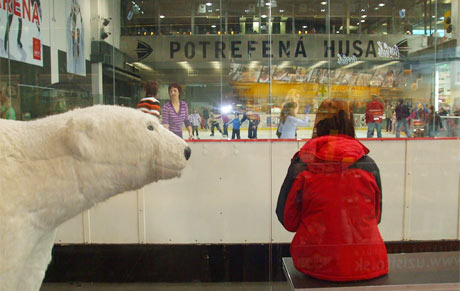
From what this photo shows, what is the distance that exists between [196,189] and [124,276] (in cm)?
72

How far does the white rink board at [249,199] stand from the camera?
2.50 metres

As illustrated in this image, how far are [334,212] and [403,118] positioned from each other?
62.8 inches

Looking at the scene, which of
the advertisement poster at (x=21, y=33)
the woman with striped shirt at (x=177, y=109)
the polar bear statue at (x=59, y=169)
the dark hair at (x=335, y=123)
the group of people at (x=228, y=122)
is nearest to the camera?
the polar bear statue at (x=59, y=169)

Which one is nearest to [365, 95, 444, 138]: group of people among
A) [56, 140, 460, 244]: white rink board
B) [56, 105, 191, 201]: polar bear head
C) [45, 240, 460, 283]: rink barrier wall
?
[56, 140, 460, 244]: white rink board

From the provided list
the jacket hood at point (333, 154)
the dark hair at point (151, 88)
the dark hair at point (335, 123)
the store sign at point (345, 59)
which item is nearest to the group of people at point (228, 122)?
the dark hair at point (151, 88)

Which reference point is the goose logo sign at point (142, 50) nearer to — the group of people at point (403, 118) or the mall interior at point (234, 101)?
the mall interior at point (234, 101)

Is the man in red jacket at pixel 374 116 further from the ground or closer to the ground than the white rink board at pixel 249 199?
further from the ground

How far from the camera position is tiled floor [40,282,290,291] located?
7.59 ft

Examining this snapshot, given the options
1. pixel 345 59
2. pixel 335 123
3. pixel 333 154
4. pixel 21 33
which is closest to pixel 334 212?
pixel 333 154

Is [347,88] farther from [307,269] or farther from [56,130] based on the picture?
[56,130]

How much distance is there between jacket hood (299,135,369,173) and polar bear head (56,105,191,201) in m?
0.85

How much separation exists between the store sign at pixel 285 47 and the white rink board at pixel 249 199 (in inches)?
25.6

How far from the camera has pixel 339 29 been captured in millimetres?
2779

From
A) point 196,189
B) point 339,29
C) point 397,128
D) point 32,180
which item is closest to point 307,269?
point 196,189
